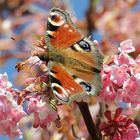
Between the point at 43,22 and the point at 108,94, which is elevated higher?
the point at 43,22

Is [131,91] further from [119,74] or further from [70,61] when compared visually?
[70,61]

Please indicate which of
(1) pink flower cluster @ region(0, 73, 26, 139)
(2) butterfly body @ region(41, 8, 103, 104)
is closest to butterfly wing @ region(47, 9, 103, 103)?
(2) butterfly body @ region(41, 8, 103, 104)

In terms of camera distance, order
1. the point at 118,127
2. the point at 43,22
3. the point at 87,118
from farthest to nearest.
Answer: the point at 43,22, the point at 118,127, the point at 87,118

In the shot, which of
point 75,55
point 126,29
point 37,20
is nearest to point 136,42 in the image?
point 126,29

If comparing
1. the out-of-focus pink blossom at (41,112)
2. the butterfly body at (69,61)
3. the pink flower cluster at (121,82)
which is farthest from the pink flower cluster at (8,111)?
the pink flower cluster at (121,82)

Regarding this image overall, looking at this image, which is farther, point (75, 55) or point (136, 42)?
point (136, 42)

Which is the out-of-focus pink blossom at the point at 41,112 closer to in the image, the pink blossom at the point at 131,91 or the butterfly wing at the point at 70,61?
the butterfly wing at the point at 70,61

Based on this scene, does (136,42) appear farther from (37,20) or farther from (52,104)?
(52,104)

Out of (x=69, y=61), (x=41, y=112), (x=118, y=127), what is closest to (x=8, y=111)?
(x=41, y=112)
